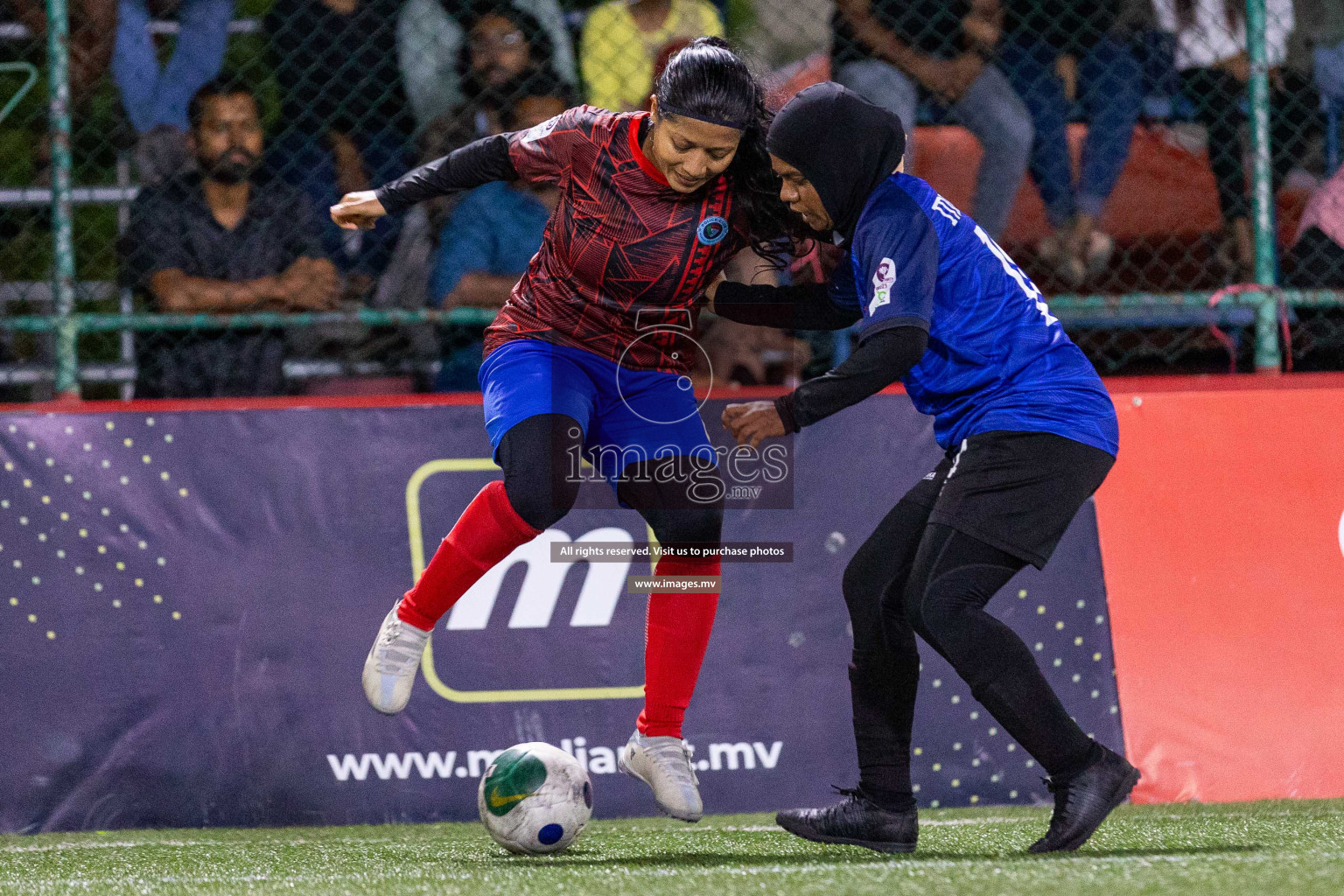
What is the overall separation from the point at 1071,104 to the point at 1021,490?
2.76 metres

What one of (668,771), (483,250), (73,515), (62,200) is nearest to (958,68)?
(483,250)

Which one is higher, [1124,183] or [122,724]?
[1124,183]

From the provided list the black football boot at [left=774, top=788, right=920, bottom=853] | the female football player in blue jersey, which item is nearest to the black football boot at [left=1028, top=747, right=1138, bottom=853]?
the female football player in blue jersey

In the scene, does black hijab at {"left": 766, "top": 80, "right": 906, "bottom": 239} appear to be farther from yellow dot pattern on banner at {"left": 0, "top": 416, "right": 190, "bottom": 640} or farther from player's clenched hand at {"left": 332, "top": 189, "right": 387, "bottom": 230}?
yellow dot pattern on banner at {"left": 0, "top": 416, "right": 190, "bottom": 640}

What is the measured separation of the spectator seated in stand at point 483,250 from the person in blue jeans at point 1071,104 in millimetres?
1777

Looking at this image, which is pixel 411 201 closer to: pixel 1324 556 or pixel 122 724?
pixel 122 724

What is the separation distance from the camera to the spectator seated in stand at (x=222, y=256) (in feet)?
15.0

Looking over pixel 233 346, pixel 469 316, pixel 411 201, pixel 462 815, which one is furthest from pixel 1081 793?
pixel 233 346

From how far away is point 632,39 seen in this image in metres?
5.07

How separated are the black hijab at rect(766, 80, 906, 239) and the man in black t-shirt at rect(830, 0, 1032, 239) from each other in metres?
1.98

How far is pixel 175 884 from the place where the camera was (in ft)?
9.73

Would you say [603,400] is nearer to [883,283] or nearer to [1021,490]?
[883,283]

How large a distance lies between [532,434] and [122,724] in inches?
65.9

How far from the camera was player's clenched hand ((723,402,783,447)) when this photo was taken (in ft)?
9.65
